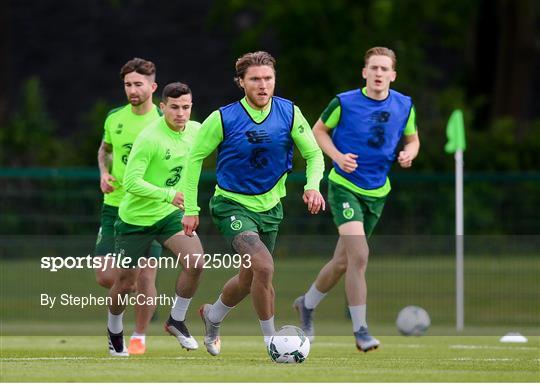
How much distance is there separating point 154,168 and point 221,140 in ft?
3.08

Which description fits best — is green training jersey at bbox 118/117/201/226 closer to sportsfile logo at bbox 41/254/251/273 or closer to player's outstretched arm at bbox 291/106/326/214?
sportsfile logo at bbox 41/254/251/273

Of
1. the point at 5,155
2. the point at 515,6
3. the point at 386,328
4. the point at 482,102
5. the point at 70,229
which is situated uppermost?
the point at 515,6

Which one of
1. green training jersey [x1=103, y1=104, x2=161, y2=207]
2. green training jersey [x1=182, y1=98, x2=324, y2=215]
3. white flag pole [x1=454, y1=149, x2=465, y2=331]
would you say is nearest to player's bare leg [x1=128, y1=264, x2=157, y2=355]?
green training jersey [x1=103, y1=104, x2=161, y2=207]

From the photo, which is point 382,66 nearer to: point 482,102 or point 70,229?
point 70,229

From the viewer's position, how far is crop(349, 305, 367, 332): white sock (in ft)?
43.1

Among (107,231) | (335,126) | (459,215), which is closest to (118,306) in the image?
(107,231)

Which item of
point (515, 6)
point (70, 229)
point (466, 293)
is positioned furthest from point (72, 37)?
point (466, 293)

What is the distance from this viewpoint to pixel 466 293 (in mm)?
19281

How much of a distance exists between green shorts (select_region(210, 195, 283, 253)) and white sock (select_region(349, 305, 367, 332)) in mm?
1165

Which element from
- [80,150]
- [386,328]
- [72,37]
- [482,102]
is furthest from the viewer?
[72,37]

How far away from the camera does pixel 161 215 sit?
13.0m

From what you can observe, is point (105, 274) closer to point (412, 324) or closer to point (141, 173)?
point (141, 173)

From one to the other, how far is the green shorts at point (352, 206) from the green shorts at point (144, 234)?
1475 mm

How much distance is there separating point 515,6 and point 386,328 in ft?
43.7
